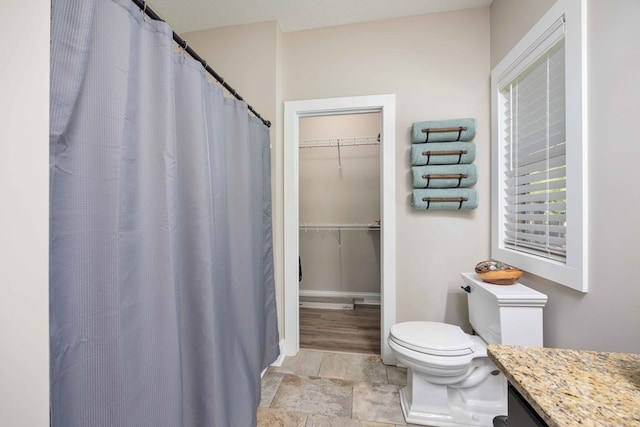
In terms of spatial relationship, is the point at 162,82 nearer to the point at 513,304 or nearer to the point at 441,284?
the point at 513,304

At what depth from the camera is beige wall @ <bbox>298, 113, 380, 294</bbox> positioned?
324 centimetres

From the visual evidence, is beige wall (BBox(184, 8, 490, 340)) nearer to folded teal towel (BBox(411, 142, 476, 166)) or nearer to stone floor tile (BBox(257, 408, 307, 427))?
folded teal towel (BBox(411, 142, 476, 166))

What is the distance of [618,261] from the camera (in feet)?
3.21

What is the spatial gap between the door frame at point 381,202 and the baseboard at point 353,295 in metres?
1.15

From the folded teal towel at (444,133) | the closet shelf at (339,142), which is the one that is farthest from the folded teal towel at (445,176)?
the closet shelf at (339,142)

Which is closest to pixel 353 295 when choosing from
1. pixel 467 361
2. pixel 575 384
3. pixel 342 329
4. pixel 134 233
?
pixel 342 329

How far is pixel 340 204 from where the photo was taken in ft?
10.8

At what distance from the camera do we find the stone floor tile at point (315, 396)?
1.50m

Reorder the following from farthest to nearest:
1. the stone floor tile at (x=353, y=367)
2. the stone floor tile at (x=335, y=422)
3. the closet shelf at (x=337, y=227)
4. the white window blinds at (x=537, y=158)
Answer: the closet shelf at (x=337, y=227) → the stone floor tile at (x=353, y=367) → the stone floor tile at (x=335, y=422) → the white window blinds at (x=537, y=158)

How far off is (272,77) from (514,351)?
2.17 m

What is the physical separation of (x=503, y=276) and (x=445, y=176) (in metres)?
0.76

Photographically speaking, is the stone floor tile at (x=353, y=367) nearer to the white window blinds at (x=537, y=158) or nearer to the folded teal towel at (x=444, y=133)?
the white window blinds at (x=537, y=158)

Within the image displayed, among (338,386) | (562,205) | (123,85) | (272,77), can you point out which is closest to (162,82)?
(123,85)

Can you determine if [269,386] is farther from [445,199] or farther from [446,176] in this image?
[446,176]
